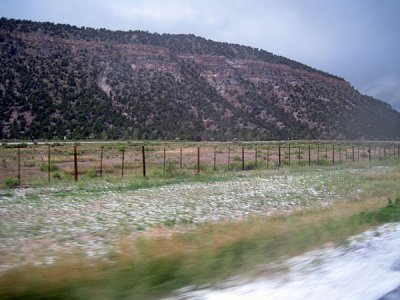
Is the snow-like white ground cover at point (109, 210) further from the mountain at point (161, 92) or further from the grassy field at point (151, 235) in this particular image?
the mountain at point (161, 92)

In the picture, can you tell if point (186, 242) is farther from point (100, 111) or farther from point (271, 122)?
point (271, 122)

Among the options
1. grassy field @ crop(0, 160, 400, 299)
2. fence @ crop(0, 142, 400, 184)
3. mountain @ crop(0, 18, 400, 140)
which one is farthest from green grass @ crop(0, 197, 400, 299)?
mountain @ crop(0, 18, 400, 140)

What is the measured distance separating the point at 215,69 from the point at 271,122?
68.2 feet

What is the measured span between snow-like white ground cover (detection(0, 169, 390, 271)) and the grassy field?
0.10ft

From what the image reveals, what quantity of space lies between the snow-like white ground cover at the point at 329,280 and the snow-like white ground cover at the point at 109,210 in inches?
121

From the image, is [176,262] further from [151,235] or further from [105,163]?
[105,163]

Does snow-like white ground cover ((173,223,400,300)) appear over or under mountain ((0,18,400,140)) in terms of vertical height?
under

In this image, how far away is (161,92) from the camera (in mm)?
90438

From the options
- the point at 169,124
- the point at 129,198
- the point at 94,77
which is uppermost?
the point at 94,77

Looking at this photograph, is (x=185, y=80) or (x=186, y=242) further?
(x=185, y=80)

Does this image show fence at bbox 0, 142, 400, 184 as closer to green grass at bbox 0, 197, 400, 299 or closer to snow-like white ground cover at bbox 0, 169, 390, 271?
snow-like white ground cover at bbox 0, 169, 390, 271

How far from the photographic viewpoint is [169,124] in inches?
3371

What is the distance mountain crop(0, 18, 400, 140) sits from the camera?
77.1 meters

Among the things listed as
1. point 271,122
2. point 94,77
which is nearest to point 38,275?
point 94,77
